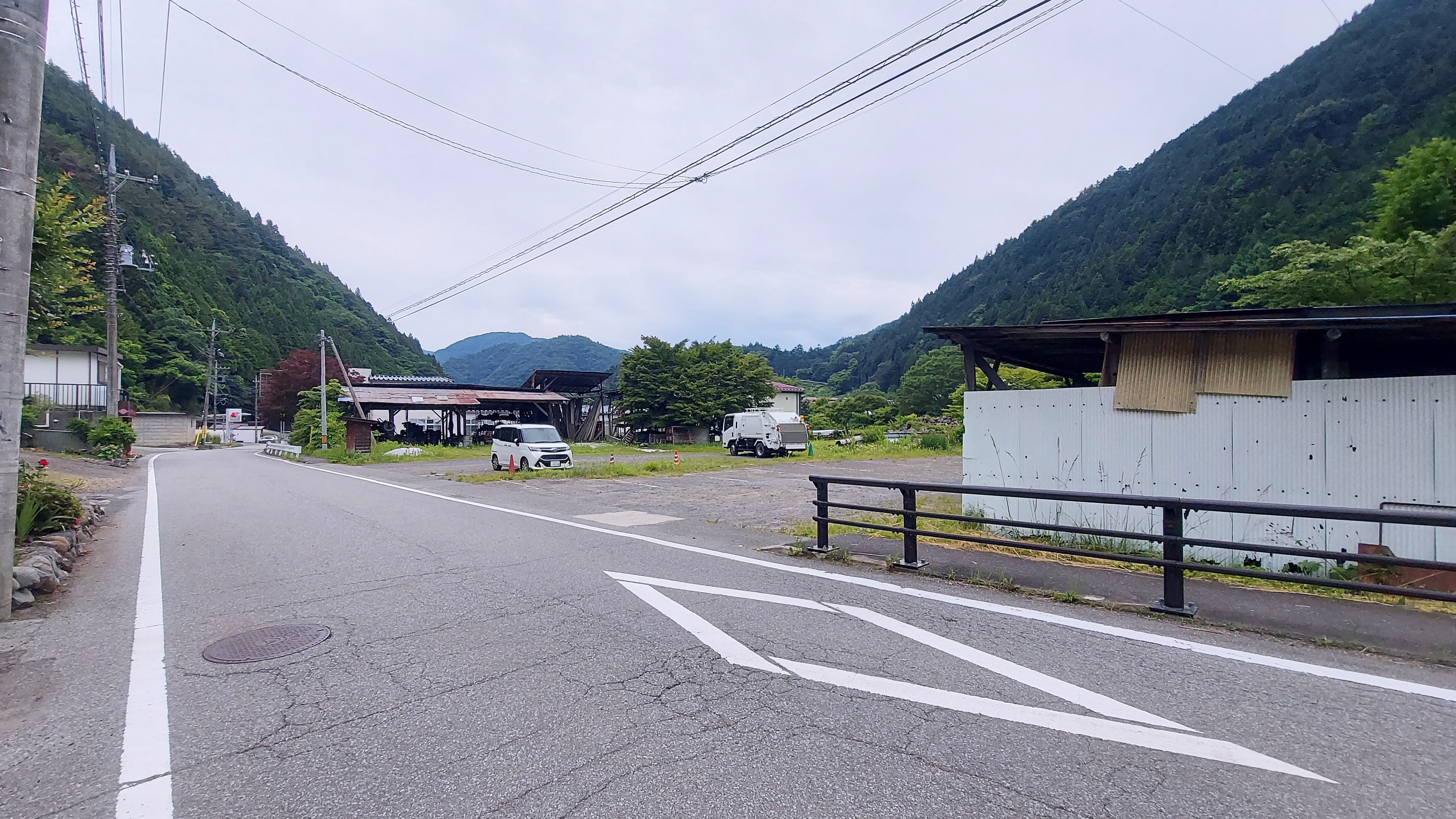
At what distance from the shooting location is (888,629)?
15.9 feet

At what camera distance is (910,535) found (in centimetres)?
684

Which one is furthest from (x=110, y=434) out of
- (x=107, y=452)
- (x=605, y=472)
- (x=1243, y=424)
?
(x=1243, y=424)

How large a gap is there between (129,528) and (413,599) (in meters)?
8.31

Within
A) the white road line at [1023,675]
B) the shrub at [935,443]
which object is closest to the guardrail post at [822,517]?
the white road line at [1023,675]

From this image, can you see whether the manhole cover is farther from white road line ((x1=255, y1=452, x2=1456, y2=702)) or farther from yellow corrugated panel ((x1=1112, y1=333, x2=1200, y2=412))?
yellow corrugated panel ((x1=1112, y1=333, x2=1200, y2=412))

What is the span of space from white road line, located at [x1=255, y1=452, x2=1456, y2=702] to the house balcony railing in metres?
39.2

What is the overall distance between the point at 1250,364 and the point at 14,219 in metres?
12.3

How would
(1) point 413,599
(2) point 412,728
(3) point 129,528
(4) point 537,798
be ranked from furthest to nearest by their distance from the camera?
(3) point 129,528, (1) point 413,599, (2) point 412,728, (4) point 537,798

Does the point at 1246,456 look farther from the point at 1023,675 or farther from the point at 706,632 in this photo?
the point at 706,632

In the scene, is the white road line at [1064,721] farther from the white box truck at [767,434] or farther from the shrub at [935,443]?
the shrub at [935,443]

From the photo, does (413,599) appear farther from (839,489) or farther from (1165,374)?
(839,489)

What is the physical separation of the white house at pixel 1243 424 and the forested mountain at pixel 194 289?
58384 mm

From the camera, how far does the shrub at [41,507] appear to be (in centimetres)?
748

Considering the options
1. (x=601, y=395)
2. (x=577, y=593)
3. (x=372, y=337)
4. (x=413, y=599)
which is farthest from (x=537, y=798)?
(x=372, y=337)
